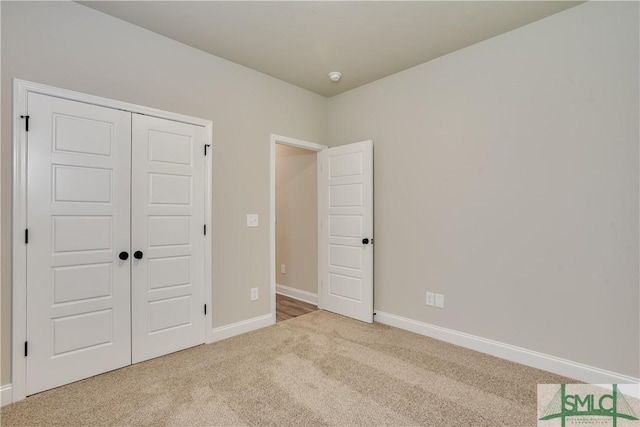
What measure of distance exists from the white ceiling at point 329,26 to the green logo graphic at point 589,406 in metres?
2.80

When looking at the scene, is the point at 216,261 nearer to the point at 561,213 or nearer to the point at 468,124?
the point at 468,124

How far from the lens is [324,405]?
201 cm

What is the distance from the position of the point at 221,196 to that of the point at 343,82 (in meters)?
1.95

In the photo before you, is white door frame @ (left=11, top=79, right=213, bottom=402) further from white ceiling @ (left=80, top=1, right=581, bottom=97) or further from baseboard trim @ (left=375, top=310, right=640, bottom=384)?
baseboard trim @ (left=375, top=310, right=640, bottom=384)

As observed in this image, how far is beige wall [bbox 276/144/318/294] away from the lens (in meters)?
4.30

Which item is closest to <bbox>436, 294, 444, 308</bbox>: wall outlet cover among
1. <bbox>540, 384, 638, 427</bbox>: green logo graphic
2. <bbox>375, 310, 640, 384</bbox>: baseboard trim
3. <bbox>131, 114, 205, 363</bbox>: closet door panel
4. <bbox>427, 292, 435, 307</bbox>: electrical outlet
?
<bbox>427, 292, 435, 307</bbox>: electrical outlet

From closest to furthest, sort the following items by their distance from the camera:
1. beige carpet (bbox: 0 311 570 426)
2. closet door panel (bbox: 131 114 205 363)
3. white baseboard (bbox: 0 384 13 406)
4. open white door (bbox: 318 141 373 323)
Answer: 1. beige carpet (bbox: 0 311 570 426)
2. white baseboard (bbox: 0 384 13 406)
3. closet door panel (bbox: 131 114 205 363)
4. open white door (bbox: 318 141 373 323)

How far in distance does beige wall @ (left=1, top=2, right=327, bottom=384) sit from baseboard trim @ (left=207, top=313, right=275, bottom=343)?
6cm

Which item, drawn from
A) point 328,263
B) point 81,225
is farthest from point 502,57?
point 81,225

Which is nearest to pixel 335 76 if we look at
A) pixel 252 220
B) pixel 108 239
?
pixel 252 220

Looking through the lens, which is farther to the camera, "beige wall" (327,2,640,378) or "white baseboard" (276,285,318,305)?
"white baseboard" (276,285,318,305)

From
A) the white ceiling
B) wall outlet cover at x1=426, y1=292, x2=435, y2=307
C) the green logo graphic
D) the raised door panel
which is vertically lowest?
the green logo graphic

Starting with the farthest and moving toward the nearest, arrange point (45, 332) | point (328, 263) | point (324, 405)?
point (328, 263) < point (45, 332) < point (324, 405)

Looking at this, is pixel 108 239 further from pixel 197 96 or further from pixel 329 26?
pixel 329 26
